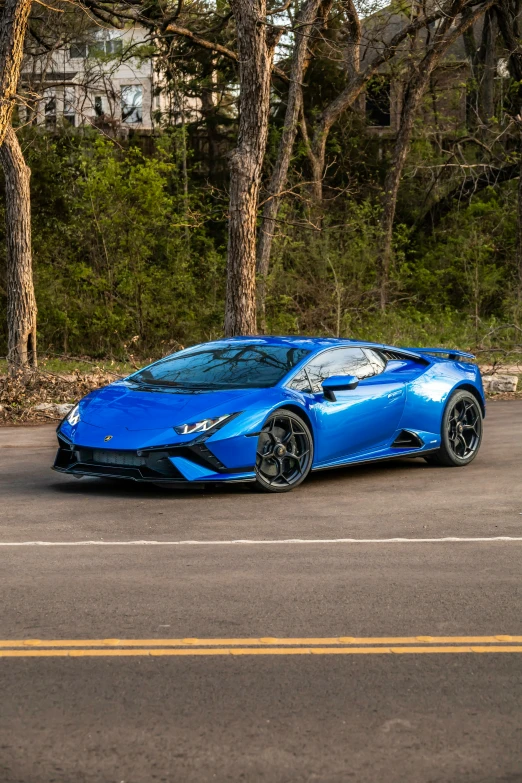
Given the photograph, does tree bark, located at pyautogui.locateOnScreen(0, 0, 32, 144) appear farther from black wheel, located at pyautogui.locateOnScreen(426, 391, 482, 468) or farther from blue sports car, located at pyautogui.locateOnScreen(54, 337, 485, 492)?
black wheel, located at pyautogui.locateOnScreen(426, 391, 482, 468)

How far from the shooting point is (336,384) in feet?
34.0

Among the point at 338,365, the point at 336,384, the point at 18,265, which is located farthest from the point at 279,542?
the point at 18,265

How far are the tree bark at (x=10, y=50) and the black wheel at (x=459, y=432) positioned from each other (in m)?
8.00

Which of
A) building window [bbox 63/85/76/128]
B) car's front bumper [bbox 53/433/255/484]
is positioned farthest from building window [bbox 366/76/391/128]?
car's front bumper [bbox 53/433/255/484]

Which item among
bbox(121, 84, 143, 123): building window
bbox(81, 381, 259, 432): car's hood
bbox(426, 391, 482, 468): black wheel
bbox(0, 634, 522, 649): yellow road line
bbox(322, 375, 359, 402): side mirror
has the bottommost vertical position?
bbox(426, 391, 482, 468): black wheel

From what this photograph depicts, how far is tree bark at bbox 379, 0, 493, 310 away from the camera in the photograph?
33.3 m

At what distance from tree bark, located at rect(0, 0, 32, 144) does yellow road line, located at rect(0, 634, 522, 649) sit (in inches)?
478

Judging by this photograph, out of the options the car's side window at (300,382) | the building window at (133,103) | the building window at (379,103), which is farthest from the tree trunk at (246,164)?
the building window at (133,103)

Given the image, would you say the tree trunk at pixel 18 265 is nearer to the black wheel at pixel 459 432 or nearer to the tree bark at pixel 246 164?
the tree bark at pixel 246 164

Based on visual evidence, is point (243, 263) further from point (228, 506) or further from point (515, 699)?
point (515, 699)

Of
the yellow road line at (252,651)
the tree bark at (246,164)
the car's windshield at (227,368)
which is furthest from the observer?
the tree bark at (246,164)

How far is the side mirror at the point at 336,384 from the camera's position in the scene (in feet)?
34.0

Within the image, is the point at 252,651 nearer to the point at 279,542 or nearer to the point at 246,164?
the point at 279,542

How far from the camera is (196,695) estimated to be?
476cm
